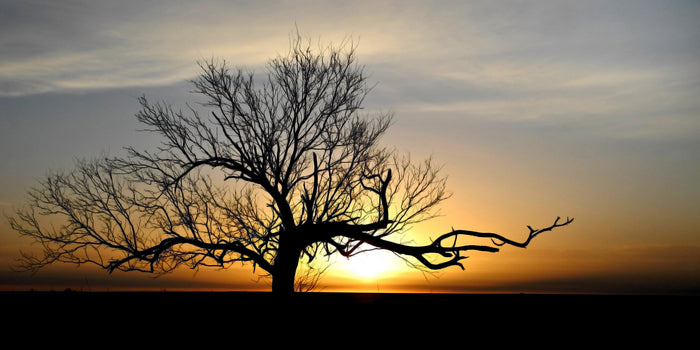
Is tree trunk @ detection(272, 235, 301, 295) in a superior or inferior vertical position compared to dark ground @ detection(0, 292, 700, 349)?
superior

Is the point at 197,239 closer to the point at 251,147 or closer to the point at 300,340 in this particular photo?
the point at 251,147

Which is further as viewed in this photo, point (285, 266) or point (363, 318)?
point (285, 266)

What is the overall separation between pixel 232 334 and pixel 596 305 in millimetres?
9596

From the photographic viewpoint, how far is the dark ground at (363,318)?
38.8 feet

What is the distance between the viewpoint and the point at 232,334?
11914mm

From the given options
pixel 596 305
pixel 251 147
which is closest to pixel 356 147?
pixel 251 147

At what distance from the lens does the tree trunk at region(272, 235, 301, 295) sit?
16.4 meters

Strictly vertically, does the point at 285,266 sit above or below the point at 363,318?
above

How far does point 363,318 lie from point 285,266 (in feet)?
12.9

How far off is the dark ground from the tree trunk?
362mm

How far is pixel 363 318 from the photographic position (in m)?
13.1

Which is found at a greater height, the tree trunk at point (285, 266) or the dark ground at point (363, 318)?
the tree trunk at point (285, 266)

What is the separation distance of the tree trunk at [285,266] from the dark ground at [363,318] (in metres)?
0.36

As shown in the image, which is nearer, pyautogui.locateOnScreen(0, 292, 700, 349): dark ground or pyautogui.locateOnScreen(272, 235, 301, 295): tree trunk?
pyautogui.locateOnScreen(0, 292, 700, 349): dark ground
